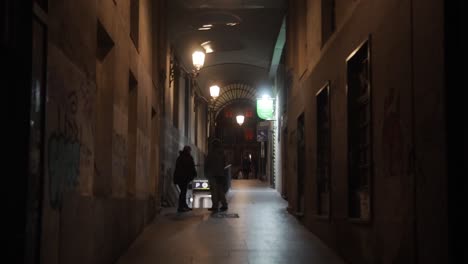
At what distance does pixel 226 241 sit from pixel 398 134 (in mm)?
5374

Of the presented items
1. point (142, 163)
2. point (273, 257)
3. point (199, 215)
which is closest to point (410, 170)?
point (273, 257)

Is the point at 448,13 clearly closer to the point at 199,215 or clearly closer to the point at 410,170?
the point at 410,170

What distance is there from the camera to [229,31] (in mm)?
20125

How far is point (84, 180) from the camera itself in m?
6.02

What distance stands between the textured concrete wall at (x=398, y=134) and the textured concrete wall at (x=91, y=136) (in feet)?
9.52

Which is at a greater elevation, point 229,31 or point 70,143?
point 229,31

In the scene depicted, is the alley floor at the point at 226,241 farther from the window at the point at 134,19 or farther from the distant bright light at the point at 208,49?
the distant bright light at the point at 208,49

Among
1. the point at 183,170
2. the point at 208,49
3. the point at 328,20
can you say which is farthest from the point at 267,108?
the point at 328,20

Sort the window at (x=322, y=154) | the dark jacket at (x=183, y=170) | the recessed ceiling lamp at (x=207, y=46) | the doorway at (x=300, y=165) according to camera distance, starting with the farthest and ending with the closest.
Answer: the recessed ceiling lamp at (x=207, y=46), the dark jacket at (x=183, y=170), the doorway at (x=300, y=165), the window at (x=322, y=154)

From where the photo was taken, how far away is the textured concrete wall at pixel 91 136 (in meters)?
4.83

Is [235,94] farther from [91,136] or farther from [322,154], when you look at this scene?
[91,136]

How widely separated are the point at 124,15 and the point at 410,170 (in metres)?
5.37

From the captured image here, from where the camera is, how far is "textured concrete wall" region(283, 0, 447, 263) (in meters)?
4.65

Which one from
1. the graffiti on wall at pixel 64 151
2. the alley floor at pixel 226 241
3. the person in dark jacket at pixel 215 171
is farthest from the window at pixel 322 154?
the graffiti on wall at pixel 64 151
